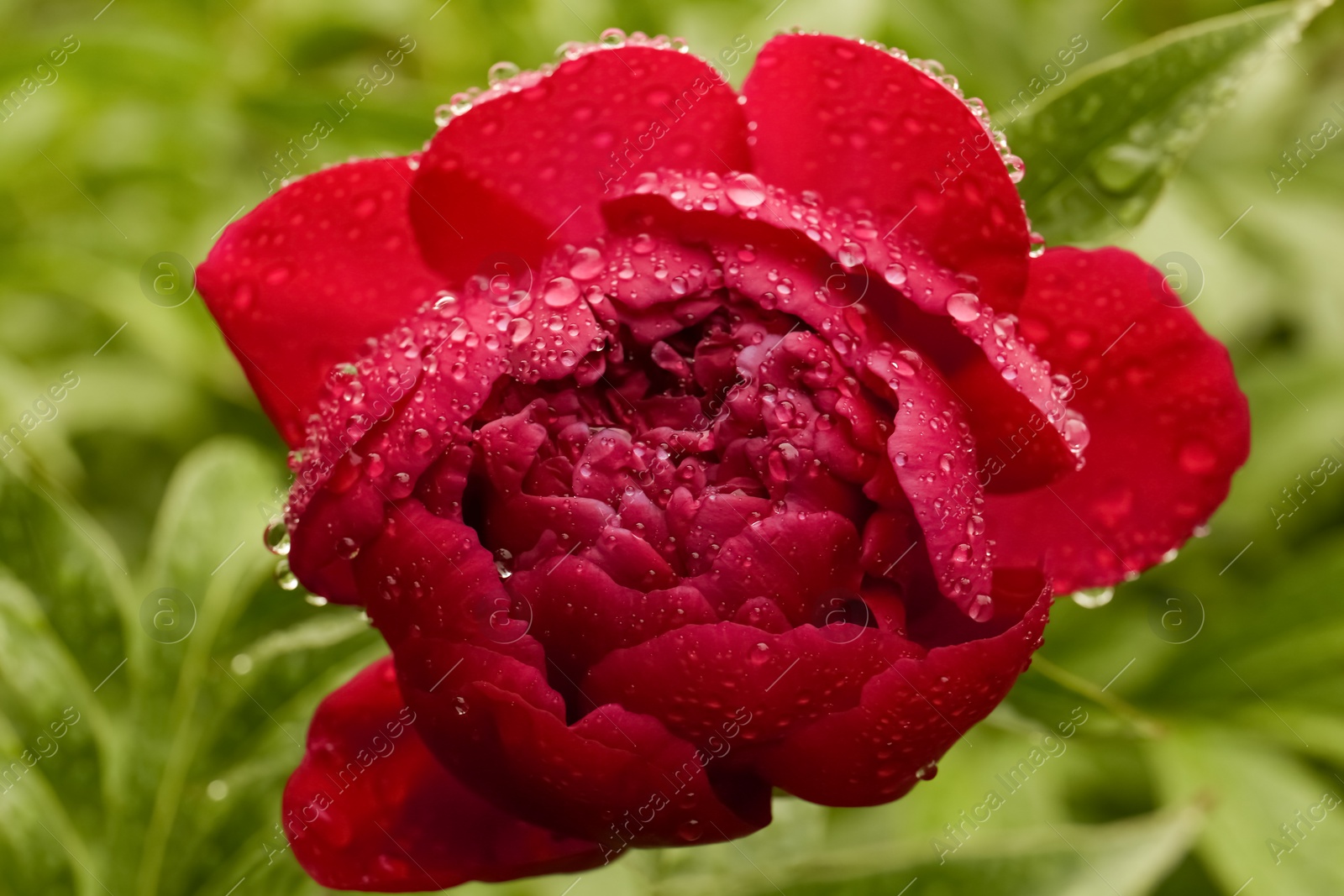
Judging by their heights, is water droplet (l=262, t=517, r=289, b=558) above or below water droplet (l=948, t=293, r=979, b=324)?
below

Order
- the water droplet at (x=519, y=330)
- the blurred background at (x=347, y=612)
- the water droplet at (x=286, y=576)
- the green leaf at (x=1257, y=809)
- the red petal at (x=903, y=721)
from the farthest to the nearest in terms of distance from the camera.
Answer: the green leaf at (x=1257, y=809), the blurred background at (x=347, y=612), the water droplet at (x=286, y=576), the water droplet at (x=519, y=330), the red petal at (x=903, y=721)

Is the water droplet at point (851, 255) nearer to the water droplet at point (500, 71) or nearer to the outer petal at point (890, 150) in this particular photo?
the outer petal at point (890, 150)

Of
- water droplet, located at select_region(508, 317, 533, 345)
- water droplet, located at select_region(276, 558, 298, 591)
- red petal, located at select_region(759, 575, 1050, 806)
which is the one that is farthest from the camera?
water droplet, located at select_region(276, 558, 298, 591)

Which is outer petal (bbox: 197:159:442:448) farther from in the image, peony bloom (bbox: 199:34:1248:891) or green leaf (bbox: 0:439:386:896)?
green leaf (bbox: 0:439:386:896)

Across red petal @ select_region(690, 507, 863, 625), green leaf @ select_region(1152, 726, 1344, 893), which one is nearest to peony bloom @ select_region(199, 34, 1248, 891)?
red petal @ select_region(690, 507, 863, 625)

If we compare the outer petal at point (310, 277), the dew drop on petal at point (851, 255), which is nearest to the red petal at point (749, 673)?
the dew drop on petal at point (851, 255)
